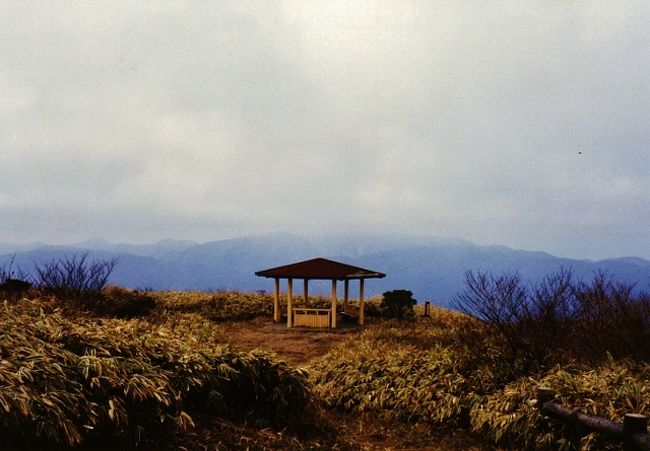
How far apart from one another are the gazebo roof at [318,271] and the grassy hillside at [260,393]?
→ 6.97m

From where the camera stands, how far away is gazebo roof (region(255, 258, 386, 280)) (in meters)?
19.6

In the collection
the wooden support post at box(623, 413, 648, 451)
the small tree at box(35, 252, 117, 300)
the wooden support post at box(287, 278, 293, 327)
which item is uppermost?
the small tree at box(35, 252, 117, 300)

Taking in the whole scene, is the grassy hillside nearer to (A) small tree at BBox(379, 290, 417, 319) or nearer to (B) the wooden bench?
(B) the wooden bench

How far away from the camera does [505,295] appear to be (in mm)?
10148

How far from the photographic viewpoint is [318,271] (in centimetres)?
1983

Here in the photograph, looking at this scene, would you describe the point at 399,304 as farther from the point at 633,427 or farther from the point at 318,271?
the point at 633,427

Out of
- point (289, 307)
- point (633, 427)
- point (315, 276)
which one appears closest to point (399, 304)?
point (315, 276)

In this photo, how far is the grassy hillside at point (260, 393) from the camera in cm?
541

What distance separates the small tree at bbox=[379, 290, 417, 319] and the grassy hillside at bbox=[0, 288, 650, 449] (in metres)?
10.1

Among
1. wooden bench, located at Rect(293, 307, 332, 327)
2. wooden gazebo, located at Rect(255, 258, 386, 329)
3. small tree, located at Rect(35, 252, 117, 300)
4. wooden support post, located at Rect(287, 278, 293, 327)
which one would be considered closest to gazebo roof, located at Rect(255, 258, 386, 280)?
wooden gazebo, located at Rect(255, 258, 386, 329)

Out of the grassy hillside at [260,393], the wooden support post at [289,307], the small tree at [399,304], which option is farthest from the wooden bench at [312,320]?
the grassy hillside at [260,393]

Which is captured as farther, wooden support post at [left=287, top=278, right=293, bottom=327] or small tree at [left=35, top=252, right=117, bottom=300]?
wooden support post at [left=287, top=278, right=293, bottom=327]

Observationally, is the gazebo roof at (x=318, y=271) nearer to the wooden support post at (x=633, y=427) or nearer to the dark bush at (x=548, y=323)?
the dark bush at (x=548, y=323)

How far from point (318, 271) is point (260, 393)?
12.0 metres
